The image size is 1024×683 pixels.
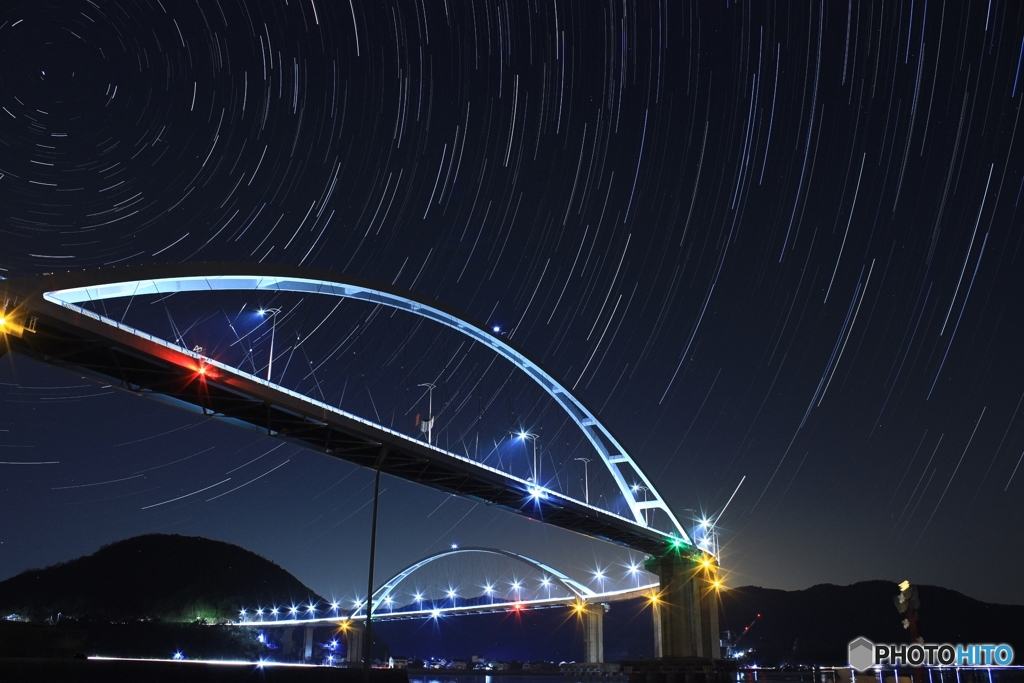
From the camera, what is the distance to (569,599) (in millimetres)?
124562

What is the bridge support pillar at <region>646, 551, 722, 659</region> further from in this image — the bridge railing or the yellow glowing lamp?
the yellow glowing lamp

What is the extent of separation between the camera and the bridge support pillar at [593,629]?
118 metres

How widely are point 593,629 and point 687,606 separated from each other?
187ft

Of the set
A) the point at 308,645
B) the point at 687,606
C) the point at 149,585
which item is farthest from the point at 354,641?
the point at 687,606

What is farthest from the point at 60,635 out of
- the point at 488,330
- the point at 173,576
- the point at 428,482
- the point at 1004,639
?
the point at 1004,639

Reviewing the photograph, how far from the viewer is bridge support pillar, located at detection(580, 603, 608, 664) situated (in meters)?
118

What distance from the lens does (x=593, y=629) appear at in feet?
401

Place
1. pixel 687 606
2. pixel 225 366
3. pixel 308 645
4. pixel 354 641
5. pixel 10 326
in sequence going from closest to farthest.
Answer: pixel 10 326 → pixel 225 366 → pixel 687 606 → pixel 354 641 → pixel 308 645

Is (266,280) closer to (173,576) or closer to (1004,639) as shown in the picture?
(173,576)

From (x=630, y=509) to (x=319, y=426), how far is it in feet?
140

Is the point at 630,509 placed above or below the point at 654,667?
above

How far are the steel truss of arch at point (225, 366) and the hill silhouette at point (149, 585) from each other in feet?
333

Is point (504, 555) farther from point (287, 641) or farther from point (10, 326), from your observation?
point (10, 326)

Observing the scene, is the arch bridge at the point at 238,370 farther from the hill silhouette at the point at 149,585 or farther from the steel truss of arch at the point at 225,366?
the hill silhouette at the point at 149,585
